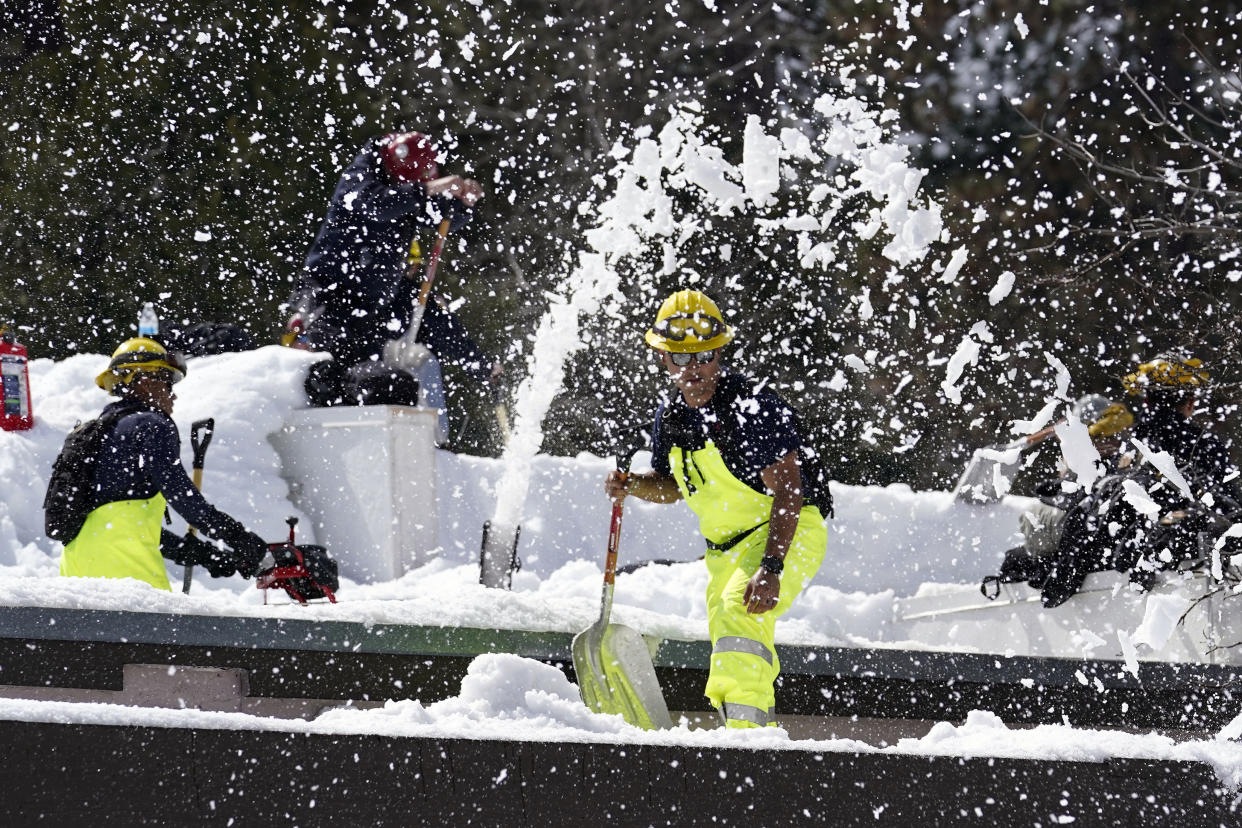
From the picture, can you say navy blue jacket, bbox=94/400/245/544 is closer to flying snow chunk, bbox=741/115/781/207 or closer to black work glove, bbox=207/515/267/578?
black work glove, bbox=207/515/267/578

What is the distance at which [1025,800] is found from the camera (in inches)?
104

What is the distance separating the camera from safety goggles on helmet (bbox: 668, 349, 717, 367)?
14.9 ft

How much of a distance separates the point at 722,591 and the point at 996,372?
38.4 feet

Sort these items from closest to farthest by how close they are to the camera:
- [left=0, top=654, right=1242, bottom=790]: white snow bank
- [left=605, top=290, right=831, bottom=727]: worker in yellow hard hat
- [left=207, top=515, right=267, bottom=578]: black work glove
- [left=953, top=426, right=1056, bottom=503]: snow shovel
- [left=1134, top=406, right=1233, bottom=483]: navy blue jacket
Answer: [left=0, top=654, right=1242, bottom=790]: white snow bank < [left=605, top=290, right=831, bottom=727]: worker in yellow hard hat < [left=207, top=515, right=267, bottom=578]: black work glove < [left=1134, top=406, right=1233, bottom=483]: navy blue jacket < [left=953, top=426, right=1056, bottom=503]: snow shovel

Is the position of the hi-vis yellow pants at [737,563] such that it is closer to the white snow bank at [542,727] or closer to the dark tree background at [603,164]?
the white snow bank at [542,727]

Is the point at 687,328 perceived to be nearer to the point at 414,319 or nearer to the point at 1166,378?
the point at 1166,378

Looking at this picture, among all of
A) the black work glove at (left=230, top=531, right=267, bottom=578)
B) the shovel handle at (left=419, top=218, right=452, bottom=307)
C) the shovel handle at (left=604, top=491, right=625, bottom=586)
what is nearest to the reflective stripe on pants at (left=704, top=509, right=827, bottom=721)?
the shovel handle at (left=604, top=491, right=625, bottom=586)

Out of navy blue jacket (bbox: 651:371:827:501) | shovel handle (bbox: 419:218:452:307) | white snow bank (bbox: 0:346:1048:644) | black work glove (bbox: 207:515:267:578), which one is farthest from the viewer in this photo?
shovel handle (bbox: 419:218:452:307)

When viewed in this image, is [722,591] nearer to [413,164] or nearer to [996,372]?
[413,164]

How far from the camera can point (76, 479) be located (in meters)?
5.38

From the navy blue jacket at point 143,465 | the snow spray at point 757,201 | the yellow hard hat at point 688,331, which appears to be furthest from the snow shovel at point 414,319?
the snow spray at point 757,201

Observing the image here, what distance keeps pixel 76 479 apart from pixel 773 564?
287cm

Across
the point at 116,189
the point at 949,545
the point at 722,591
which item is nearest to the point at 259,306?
the point at 116,189

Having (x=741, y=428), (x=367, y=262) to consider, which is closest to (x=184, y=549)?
(x=741, y=428)
